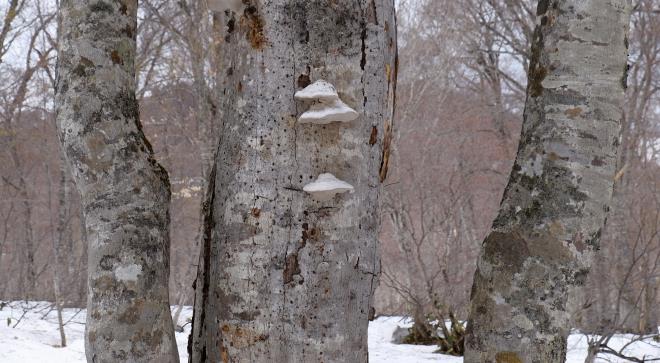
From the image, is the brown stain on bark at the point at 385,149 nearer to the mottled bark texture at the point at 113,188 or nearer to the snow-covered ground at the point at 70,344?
the mottled bark texture at the point at 113,188

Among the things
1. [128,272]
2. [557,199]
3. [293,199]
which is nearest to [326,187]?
[293,199]

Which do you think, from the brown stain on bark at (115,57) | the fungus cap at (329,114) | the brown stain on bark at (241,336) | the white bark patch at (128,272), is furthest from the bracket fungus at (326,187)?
the brown stain on bark at (115,57)

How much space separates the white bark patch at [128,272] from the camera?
1702mm

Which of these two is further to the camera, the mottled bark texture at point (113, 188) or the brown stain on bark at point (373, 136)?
the brown stain on bark at point (373, 136)

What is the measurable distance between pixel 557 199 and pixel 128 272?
4.15 feet

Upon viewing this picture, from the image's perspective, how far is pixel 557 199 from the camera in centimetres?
187

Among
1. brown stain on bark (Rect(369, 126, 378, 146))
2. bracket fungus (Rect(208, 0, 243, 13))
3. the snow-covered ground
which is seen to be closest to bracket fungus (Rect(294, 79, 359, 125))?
brown stain on bark (Rect(369, 126, 378, 146))

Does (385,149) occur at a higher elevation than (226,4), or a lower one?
lower

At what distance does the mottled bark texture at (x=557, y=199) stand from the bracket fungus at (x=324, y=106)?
0.65 metres

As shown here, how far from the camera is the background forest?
26.0ft

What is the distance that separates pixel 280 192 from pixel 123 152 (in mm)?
481

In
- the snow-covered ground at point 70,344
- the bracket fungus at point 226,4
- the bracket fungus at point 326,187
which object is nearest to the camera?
the bracket fungus at point 326,187

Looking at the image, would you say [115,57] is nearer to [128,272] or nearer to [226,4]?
[226,4]

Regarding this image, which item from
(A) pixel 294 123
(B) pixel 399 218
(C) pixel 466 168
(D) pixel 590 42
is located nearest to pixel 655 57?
(C) pixel 466 168
